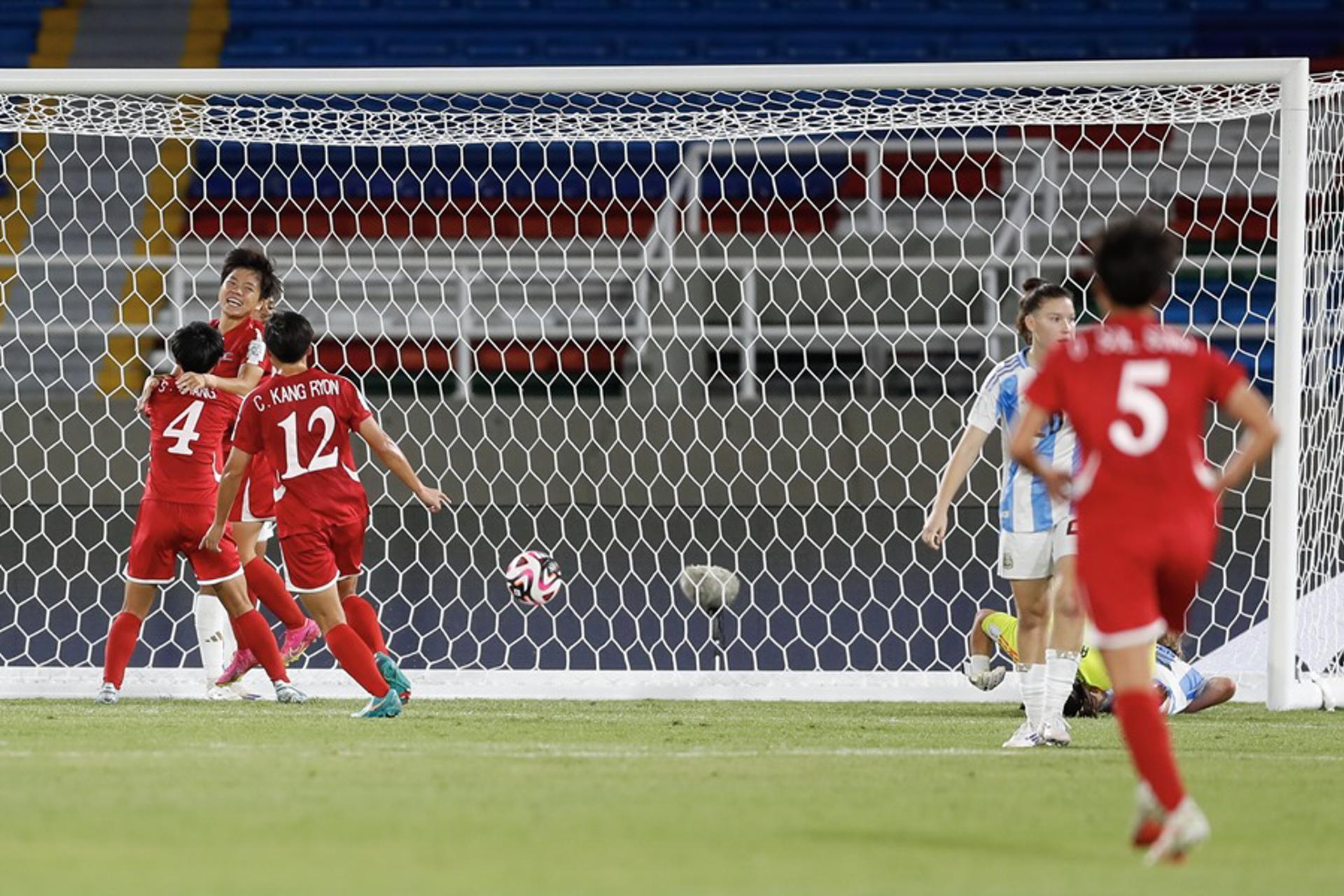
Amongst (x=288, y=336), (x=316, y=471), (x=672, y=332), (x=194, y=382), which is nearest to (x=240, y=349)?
(x=194, y=382)

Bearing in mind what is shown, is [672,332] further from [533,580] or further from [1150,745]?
[1150,745]

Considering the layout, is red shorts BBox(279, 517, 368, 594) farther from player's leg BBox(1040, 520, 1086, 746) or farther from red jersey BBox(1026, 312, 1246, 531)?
red jersey BBox(1026, 312, 1246, 531)

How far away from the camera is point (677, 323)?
10297 mm

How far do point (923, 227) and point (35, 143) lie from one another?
6441 mm

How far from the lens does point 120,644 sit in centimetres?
662

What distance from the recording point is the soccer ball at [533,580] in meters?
6.46

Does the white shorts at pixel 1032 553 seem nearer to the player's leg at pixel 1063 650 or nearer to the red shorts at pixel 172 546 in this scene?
the player's leg at pixel 1063 650

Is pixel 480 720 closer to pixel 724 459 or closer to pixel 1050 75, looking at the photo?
pixel 1050 75

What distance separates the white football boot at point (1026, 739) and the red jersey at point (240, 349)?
3127 millimetres

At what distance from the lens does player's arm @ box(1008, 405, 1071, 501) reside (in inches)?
136

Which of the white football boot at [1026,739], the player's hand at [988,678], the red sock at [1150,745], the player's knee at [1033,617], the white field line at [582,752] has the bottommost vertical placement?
the white field line at [582,752]

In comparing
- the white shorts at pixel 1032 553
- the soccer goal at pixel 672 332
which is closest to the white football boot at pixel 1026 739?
the white shorts at pixel 1032 553

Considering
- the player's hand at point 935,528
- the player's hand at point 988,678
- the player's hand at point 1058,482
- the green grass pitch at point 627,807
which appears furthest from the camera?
the player's hand at point 988,678

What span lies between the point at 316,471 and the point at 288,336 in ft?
1.43
